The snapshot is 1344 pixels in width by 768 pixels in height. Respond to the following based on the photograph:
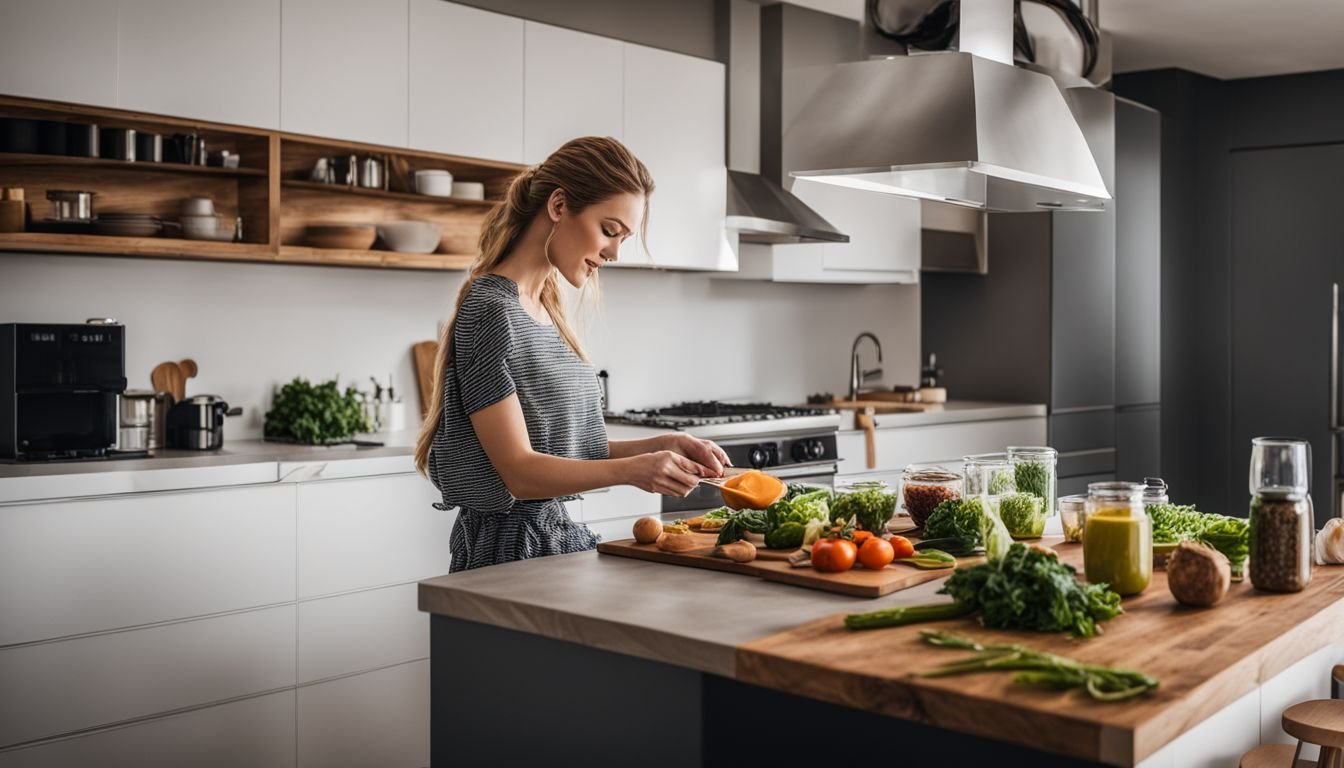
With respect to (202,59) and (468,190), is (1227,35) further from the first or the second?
(202,59)

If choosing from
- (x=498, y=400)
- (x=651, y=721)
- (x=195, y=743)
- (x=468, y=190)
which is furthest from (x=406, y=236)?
(x=651, y=721)

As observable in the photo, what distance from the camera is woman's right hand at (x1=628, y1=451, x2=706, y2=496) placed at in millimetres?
2232

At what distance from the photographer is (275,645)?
3439 millimetres

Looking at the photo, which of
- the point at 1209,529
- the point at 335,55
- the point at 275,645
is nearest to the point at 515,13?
the point at 335,55

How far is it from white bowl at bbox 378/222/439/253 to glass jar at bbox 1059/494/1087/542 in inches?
98.2

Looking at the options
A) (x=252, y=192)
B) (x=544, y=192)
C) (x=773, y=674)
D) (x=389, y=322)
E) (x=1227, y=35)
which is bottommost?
(x=773, y=674)

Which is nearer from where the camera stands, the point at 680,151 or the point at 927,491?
the point at 927,491

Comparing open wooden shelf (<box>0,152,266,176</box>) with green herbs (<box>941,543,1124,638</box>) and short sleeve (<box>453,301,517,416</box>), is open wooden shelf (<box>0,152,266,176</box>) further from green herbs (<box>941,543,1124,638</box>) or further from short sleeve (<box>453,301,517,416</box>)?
green herbs (<box>941,543,1124,638</box>)

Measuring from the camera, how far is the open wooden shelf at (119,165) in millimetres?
3397

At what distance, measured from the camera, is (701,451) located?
2465mm

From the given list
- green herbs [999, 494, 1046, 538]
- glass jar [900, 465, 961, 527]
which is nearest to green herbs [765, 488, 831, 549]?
glass jar [900, 465, 961, 527]

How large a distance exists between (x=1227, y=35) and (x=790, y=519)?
483 centimetres

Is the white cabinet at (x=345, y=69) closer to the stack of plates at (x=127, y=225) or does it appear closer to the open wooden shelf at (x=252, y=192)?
the open wooden shelf at (x=252, y=192)

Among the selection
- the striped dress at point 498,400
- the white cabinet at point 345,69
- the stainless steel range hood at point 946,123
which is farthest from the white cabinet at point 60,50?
the stainless steel range hood at point 946,123
